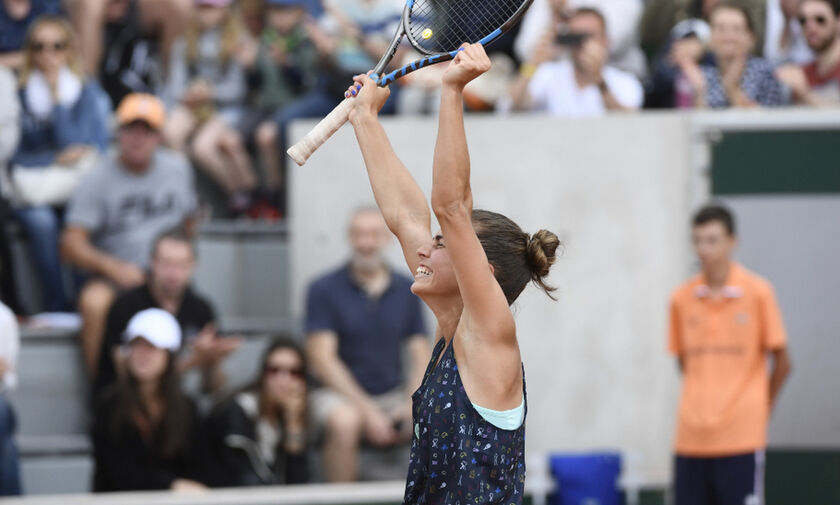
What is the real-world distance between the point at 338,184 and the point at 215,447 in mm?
1701

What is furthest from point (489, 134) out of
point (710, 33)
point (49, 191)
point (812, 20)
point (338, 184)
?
point (49, 191)

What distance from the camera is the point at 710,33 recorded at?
301 inches

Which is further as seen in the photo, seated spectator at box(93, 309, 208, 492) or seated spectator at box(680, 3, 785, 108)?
seated spectator at box(680, 3, 785, 108)

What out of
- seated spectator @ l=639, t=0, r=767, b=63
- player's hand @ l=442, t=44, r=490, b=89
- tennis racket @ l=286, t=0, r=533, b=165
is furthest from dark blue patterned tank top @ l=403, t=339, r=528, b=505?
seated spectator @ l=639, t=0, r=767, b=63

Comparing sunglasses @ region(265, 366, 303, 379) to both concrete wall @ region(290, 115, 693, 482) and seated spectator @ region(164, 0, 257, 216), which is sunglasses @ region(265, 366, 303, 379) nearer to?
concrete wall @ region(290, 115, 693, 482)

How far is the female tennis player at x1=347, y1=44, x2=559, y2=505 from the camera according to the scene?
295 cm

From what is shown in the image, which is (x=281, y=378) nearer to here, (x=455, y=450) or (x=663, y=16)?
(x=455, y=450)

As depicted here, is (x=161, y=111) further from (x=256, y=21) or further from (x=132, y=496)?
(x=132, y=496)

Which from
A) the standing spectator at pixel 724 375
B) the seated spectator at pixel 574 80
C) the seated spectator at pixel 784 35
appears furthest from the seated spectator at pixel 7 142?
the seated spectator at pixel 784 35

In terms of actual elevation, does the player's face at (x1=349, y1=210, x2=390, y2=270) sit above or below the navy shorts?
above

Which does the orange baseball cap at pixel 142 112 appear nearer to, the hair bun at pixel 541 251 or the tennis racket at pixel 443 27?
the tennis racket at pixel 443 27

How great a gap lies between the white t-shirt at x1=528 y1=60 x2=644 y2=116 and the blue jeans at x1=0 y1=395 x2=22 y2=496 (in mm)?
3403

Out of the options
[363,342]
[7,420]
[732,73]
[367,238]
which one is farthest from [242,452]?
[732,73]

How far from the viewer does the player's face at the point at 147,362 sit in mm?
6324
